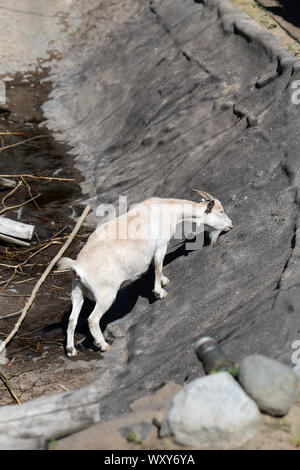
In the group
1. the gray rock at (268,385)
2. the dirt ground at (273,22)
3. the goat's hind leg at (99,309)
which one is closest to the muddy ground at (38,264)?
the goat's hind leg at (99,309)

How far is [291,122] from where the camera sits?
32.0 ft

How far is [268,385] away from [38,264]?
18.4 ft

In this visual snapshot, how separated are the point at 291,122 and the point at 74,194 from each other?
449cm

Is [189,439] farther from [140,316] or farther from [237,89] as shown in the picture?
[237,89]

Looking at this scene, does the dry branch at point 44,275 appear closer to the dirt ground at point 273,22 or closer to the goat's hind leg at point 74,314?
the goat's hind leg at point 74,314

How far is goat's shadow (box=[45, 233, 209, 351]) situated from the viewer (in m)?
8.69

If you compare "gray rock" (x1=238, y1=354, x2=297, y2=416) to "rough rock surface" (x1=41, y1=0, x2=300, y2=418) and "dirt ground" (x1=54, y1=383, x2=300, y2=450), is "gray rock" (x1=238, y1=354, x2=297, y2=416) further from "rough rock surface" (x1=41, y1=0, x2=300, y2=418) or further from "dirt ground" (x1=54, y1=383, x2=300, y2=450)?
"rough rock surface" (x1=41, y1=0, x2=300, y2=418)

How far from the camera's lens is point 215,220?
8766 mm

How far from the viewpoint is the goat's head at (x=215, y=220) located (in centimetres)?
877

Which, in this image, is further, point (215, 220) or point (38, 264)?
point (38, 264)

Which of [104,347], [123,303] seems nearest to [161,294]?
[123,303]

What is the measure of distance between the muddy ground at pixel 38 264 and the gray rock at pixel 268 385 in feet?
9.67

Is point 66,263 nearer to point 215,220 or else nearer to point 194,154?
point 215,220

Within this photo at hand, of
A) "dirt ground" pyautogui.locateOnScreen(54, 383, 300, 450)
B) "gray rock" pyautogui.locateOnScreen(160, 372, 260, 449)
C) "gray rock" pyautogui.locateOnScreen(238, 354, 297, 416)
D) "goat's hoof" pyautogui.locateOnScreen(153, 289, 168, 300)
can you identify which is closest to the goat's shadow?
"goat's hoof" pyautogui.locateOnScreen(153, 289, 168, 300)
